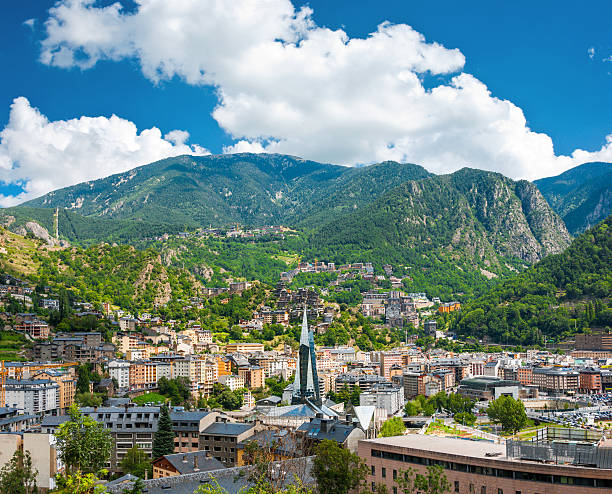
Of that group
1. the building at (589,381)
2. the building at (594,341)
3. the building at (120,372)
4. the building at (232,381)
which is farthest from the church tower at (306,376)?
the building at (594,341)

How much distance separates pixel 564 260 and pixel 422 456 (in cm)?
16527

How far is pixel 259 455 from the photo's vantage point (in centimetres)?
4003

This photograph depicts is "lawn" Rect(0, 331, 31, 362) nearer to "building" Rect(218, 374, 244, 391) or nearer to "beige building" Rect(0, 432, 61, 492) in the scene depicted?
"building" Rect(218, 374, 244, 391)

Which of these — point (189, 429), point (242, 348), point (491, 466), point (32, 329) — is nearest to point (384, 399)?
point (242, 348)

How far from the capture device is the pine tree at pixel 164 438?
64894mm

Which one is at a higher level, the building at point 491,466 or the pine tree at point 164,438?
the building at point 491,466

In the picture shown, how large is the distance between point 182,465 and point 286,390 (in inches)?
2045

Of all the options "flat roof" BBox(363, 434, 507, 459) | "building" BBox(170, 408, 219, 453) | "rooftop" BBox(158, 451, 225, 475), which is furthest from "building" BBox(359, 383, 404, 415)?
"flat roof" BBox(363, 434, 507, 459)

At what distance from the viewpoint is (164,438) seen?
65125 mm

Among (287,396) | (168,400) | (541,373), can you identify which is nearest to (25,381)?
(168,400)

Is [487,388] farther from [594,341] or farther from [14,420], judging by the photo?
[14,420]

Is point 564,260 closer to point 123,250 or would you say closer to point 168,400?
point 123,250

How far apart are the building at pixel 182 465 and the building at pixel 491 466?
1247 cm

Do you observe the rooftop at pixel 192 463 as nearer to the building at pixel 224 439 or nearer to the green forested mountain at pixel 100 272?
the building at pixel 224 439
